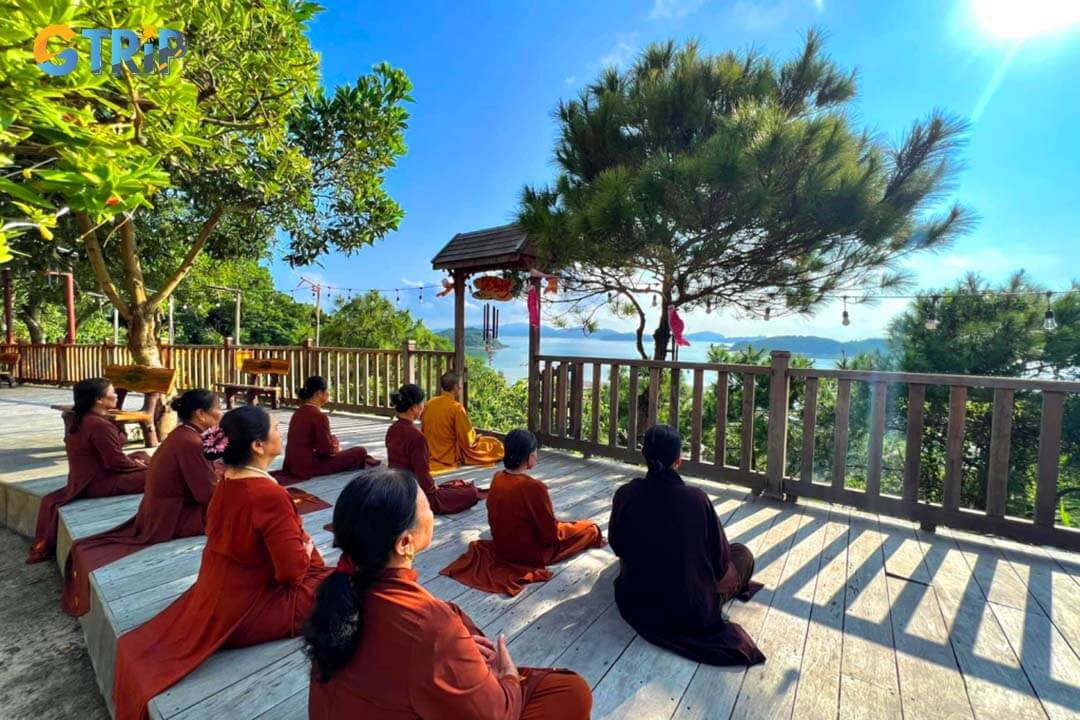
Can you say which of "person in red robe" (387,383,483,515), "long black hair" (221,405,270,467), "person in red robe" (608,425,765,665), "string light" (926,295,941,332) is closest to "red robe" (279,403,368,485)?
"person in red robe" (387,383,483,515)

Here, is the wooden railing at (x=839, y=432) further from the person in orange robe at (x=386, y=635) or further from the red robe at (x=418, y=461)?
the person in orange robe at (x=386, y=635)

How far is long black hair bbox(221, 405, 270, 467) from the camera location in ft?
5.82

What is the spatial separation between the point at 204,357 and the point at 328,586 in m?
10.0

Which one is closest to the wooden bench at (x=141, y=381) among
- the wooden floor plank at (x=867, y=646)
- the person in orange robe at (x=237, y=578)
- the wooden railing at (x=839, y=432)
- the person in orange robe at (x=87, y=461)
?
the person in orange robe at (x=87, y=461)

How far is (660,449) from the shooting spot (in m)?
2.03

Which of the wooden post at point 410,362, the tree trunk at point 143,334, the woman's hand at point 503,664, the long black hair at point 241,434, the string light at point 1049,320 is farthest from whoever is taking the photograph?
the string light at point 1049,320

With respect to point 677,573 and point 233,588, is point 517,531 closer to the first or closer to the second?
point 677,573

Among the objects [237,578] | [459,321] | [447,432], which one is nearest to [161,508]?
[237,578]

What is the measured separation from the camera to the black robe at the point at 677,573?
183 cm

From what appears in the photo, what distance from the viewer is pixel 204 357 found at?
9.03m

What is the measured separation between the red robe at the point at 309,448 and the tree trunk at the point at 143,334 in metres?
2.44

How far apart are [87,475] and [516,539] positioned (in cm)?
313

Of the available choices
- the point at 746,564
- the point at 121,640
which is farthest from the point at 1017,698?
the point at 121,640

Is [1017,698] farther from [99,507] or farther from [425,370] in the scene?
[425,370]
